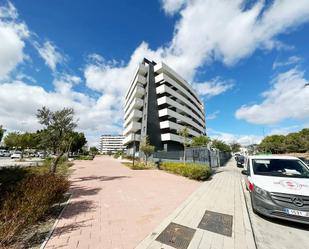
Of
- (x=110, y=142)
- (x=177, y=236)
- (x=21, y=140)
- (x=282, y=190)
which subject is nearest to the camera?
(x=177, y=236)

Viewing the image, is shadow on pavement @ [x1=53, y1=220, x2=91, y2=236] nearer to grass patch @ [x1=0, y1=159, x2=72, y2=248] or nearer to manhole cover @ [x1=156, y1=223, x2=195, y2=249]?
grass patch @ [x1=0, y1=159, x2=72, y2=248]

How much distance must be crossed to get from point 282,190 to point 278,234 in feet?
3.33

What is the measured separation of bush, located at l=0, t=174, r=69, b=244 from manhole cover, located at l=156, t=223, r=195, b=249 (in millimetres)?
2820

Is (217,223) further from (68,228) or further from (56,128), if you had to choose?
(56,128)

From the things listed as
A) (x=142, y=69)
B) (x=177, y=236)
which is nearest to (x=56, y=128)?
(x=177, y=236)

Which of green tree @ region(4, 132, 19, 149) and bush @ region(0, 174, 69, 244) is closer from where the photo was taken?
bush @ region(0, 174, 69, 244)

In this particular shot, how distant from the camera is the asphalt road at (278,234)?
3657 mm

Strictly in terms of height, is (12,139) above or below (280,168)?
above

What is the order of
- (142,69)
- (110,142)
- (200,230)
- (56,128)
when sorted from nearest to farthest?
1. (200,230)
2. (56,128)
3. (142,69)
4. (110,142)

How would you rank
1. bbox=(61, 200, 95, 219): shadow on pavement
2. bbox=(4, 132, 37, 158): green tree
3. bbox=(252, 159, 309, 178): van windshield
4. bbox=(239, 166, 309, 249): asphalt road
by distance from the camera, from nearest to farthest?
bbox=(239, 166, 309, 249): asphalt road → bbox=(61, 200, 95, 219): shadow on pavement → bbox=(252, 159, 309, 178): van windshield → bbox=(4, 132, 37, 158): green tree

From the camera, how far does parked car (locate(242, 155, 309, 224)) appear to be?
13.7 ft

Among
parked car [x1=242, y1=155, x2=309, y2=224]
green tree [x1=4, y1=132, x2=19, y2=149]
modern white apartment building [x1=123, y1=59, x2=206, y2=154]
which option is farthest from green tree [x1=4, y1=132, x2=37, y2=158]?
parked car [x1=242, y1=155, x2=309, y2=224]

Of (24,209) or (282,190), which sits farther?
(282,190)

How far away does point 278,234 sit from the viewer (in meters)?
4.09
